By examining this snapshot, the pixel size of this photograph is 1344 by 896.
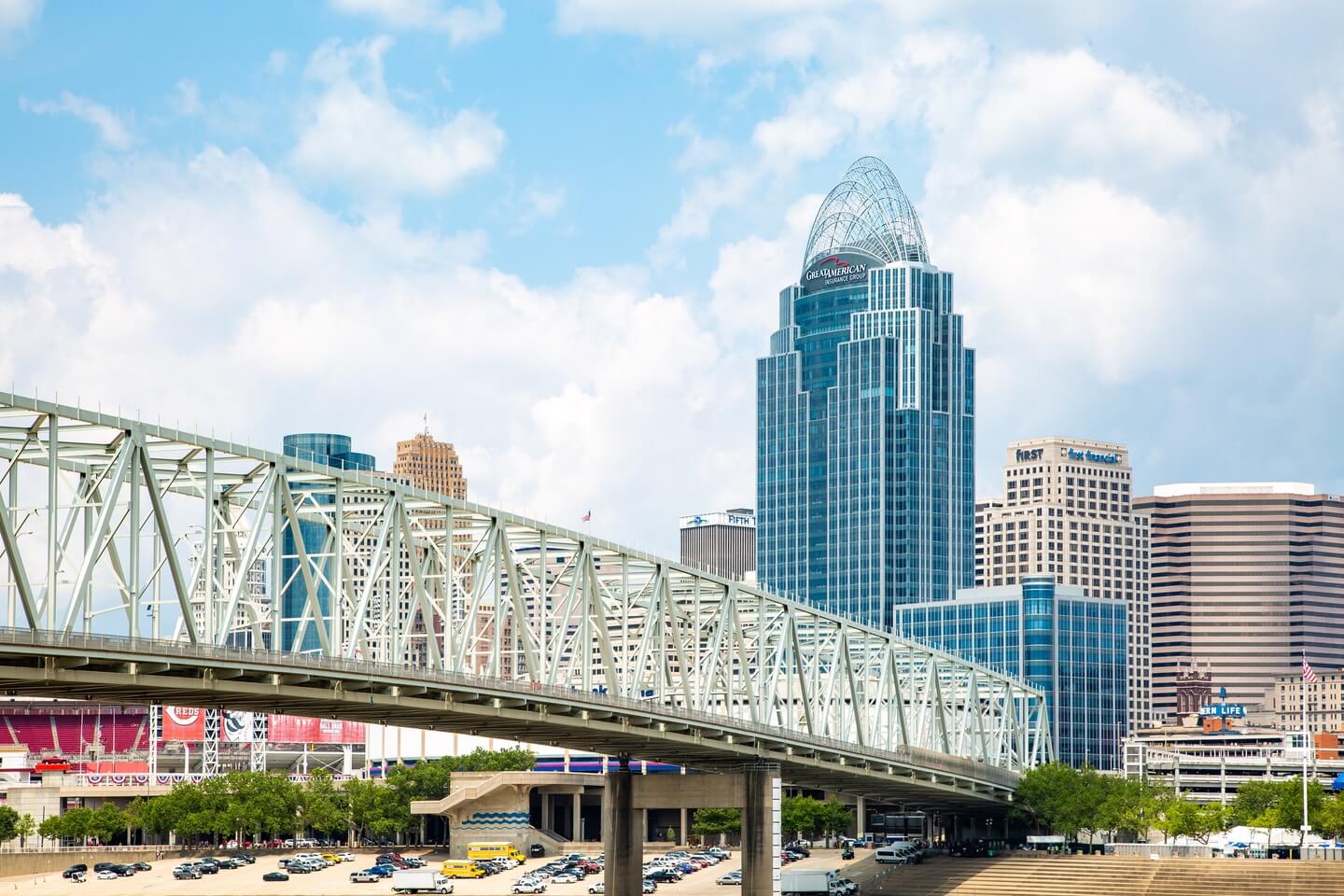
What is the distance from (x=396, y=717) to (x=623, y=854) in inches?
1104

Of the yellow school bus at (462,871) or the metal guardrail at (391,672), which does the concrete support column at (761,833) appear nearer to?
the metal guardrail at (391,672)

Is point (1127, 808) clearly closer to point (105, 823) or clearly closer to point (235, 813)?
point (235, 813)

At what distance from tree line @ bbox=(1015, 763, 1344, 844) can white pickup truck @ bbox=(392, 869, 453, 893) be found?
5006 centimetres

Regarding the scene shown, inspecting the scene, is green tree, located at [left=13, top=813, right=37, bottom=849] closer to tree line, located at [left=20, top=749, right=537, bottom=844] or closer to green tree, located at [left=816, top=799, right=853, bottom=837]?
tree line, located at [left=20, top=749, right=537, bottom=844]

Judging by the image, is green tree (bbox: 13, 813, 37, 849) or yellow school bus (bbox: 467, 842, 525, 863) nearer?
yellow school bus (bbox: 467, 842, 525, 863)

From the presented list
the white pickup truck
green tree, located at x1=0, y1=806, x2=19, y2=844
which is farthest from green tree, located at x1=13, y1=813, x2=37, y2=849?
the white pickup truck

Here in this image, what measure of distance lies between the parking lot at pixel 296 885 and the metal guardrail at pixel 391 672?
24.8m

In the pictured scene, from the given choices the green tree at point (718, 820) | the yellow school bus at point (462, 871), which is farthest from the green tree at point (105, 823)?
the green tree at point (718, 820)

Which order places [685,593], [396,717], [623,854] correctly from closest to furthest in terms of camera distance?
[396,717] < [623,854] < [685,593]

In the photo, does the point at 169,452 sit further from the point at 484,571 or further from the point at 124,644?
the point at 484,571

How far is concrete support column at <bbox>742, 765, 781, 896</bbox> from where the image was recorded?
11738cm

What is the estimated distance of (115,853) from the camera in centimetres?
17762

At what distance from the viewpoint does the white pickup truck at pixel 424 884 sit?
146 m

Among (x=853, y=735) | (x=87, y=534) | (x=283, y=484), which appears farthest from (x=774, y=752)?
(x=853, y=735)
